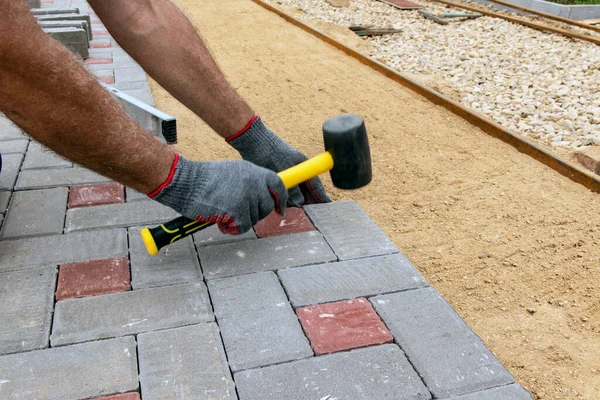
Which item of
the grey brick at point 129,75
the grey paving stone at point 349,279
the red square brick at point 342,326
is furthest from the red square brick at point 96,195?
the grey brick at point 129,75

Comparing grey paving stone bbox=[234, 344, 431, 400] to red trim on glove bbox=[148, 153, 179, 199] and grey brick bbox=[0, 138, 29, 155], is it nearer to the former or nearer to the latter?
red trim on glove bbox=[148, 153, 179, 199]

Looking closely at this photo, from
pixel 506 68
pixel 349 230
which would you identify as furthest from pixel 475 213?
pixel 506 68

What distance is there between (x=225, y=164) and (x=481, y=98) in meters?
3.39

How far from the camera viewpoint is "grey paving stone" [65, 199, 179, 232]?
2.67m

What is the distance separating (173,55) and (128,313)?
115 cm

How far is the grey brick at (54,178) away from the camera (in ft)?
Result: 9.99

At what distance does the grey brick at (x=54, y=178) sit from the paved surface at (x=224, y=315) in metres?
0.22

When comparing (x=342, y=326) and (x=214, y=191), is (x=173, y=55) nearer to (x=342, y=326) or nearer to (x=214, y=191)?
(x=214, y=191)

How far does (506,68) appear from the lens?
5.83m

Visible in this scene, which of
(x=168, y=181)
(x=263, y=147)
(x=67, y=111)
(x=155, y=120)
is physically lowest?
(x=155, y=120)

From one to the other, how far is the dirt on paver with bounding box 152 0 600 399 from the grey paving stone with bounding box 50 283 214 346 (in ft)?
3.38

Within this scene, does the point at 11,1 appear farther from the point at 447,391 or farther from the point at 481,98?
the point at 481,98

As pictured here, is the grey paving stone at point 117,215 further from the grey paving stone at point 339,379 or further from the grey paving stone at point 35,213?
the grey paving stone at point 339,379

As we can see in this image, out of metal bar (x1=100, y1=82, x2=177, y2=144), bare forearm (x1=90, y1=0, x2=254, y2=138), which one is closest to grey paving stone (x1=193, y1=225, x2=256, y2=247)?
bare forearm (x1=90, y1=0, x2=254, y2=138)
